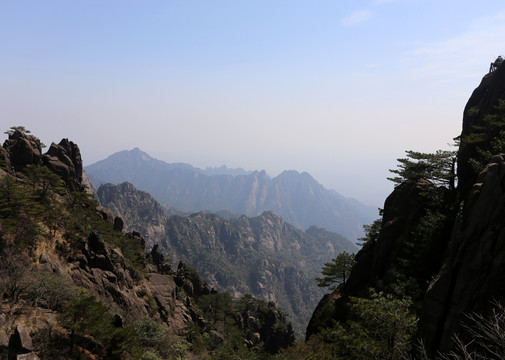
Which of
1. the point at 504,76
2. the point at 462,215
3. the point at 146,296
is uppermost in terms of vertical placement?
the point at 504,76

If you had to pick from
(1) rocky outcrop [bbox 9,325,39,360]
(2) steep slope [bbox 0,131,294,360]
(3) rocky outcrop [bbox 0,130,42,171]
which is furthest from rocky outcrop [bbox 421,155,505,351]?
(3) rocky outcrop [bbox 0,130,42,171]

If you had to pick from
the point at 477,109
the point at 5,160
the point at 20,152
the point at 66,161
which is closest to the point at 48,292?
the point at 5,160

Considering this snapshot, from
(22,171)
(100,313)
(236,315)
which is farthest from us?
(236,315)

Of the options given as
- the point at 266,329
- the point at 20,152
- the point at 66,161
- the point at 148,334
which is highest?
the point at 20,152

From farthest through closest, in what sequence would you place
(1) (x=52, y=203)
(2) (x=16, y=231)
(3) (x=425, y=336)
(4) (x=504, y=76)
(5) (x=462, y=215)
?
(1) (x=52, y=203), (4) (x=504, y=76), (2) (x=16, y=231), (5) (x=462, y=215), (3) (x=425, y=336)

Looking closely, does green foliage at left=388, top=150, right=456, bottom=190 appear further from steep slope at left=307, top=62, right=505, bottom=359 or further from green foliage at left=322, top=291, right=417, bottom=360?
green foliage at left=322, top=291, right=417, bottom=360

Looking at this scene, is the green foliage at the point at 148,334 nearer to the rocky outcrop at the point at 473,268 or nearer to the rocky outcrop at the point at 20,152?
the rocky outcrop at the point at 473,268

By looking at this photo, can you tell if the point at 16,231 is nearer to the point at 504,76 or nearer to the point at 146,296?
the point at 146,296

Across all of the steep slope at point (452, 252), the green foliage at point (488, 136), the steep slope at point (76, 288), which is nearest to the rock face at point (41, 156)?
the steep slope at point (76, 288)

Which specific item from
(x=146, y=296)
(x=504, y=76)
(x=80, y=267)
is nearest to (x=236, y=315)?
(x=146, y=296)

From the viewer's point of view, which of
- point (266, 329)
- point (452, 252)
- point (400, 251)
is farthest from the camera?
point (266, 329)

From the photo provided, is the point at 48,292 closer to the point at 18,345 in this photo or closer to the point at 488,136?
the point at 18,345

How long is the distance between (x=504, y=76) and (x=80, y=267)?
71.1 m

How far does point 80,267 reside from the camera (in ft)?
138
